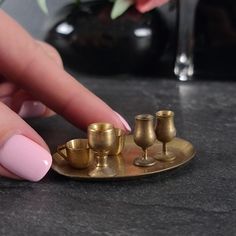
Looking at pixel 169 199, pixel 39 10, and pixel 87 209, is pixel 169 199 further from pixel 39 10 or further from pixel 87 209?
pixel 39 10

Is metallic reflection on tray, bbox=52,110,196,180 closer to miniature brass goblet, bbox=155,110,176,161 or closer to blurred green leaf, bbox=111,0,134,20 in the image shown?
miniature brass goblet, bbox=155,110,176,161

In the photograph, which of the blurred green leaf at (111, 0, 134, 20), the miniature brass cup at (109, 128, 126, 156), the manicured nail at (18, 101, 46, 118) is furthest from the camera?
the blurred green leaf at (111, 0, 134, 20)

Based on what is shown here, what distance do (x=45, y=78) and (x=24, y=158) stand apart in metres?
0.10

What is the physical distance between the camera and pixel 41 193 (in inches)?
16.8

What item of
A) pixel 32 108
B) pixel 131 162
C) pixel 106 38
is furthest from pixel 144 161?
pixel 106 38

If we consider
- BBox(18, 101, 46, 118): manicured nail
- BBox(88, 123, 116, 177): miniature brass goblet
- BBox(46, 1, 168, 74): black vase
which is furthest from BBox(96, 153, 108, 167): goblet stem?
BBox(46, 1, 168, 74): black vase

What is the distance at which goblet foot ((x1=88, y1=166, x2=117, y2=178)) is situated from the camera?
1.45 ft

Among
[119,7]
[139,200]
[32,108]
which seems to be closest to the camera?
[139,200]

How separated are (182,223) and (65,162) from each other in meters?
0.12

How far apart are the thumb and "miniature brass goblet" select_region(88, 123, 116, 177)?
0.11 ft

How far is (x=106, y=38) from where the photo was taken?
0.76 m

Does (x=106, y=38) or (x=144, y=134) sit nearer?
(x=144, y=134)

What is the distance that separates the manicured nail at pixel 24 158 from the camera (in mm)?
425

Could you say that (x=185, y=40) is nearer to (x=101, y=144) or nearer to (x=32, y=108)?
(x=32, y=108)
